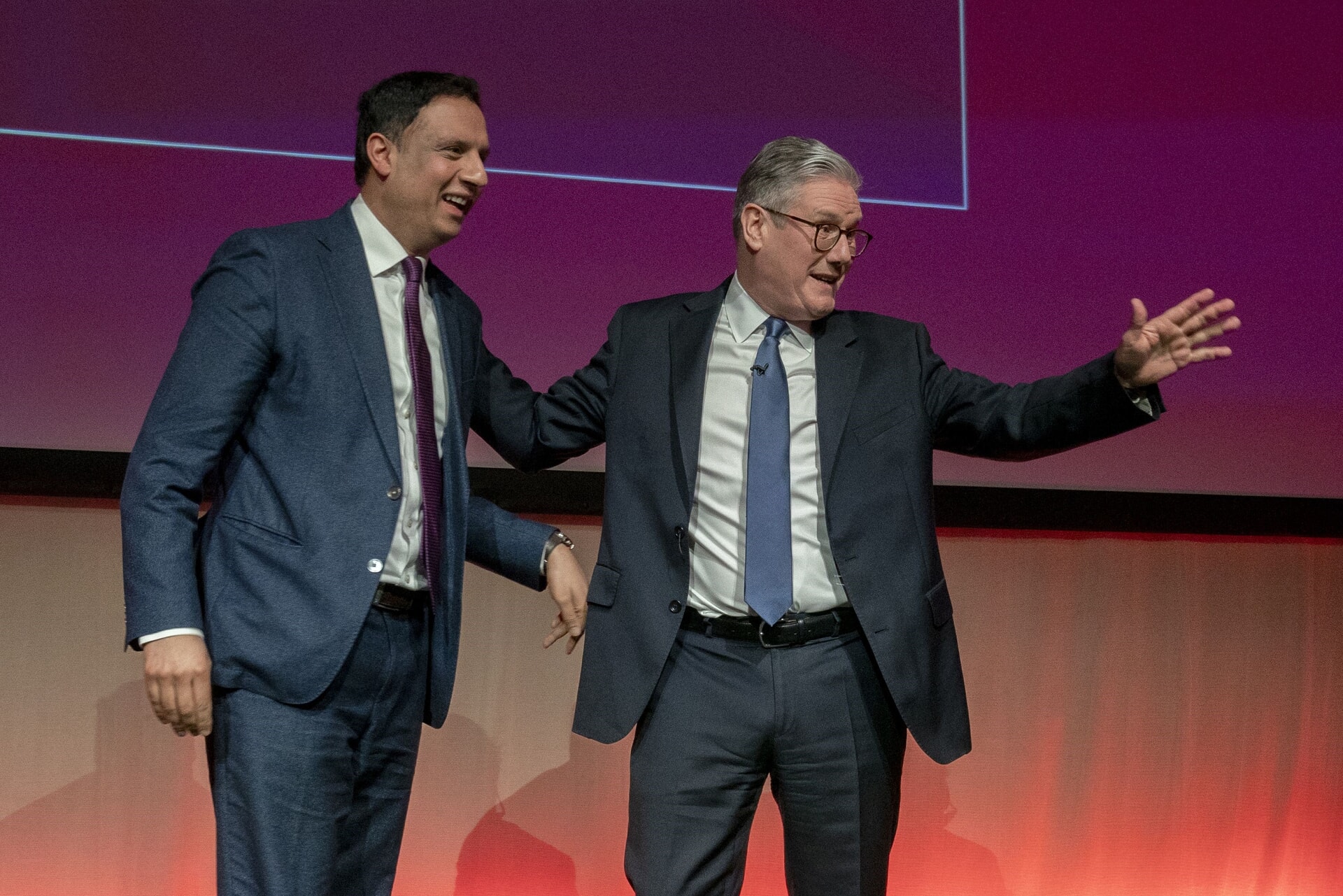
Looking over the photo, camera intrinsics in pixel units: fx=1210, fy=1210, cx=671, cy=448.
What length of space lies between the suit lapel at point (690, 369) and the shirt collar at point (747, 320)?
30 millimetres

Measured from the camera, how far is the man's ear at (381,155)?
74.5 inches

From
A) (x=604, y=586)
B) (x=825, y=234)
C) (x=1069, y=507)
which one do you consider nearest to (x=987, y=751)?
(x=1069, y=507)

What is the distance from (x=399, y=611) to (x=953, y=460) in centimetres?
166

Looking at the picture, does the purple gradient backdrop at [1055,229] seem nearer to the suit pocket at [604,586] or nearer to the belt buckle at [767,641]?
the suit pocket at [604,586]

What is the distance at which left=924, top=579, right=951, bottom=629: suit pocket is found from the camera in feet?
6.55

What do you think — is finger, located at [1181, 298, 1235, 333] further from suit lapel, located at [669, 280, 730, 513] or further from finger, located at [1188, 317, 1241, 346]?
suit lapel, located at [669, 280, 730, 513]

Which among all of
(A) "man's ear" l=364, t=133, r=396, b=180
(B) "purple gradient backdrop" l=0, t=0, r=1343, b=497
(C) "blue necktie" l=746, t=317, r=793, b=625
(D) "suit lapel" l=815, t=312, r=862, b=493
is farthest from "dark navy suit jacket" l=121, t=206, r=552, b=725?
(B) "purple gradient backdrop" l=0, t=0, r=1343, b=497

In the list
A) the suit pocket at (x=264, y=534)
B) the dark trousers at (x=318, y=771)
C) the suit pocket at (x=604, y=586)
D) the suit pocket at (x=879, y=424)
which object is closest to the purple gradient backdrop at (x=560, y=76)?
the suit pocket at (x=879, y=424)

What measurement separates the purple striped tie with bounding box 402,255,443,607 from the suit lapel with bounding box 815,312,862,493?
62cm

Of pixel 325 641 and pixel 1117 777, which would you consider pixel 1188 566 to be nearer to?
pixel 1117 777

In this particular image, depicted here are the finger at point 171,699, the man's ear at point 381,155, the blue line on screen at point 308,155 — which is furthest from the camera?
the blue line on screen at point 308,155

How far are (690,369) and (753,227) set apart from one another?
0.91 ft

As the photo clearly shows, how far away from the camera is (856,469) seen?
198 centimetres

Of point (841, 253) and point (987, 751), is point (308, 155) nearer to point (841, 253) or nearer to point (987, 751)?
point (841, 253)
